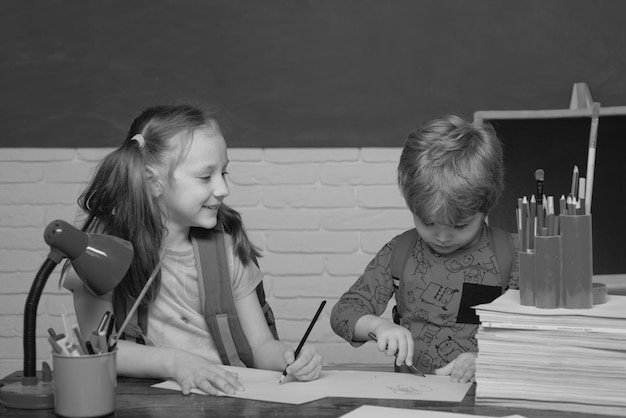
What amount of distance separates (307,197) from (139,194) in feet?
3.71

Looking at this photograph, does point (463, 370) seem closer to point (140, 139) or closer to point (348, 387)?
point (348, 387)

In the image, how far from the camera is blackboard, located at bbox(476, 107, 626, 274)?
2.19m

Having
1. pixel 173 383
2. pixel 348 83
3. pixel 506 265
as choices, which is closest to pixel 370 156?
pixel 348 83

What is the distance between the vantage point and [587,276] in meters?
1.17

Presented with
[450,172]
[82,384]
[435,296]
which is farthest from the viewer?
[435,296]

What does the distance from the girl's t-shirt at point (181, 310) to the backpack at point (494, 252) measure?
294mm

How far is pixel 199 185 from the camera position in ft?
5.19

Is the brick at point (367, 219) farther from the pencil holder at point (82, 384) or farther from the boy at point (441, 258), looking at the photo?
the pencil holder at point (82, 384)

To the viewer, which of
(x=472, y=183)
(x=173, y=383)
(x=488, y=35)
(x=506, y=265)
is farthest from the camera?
(x=488, y=35)

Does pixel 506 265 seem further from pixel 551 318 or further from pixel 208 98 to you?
pixel 208 98

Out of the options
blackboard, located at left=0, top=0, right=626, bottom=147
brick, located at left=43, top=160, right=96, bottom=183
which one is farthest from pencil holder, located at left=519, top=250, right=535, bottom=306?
brick, located at left=43, top=160, right=96, bottom=183

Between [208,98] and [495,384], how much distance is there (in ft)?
5.50

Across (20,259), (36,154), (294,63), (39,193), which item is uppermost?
(294,63)

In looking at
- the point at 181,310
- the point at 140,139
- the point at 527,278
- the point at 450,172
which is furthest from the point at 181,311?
the point at 527,278
